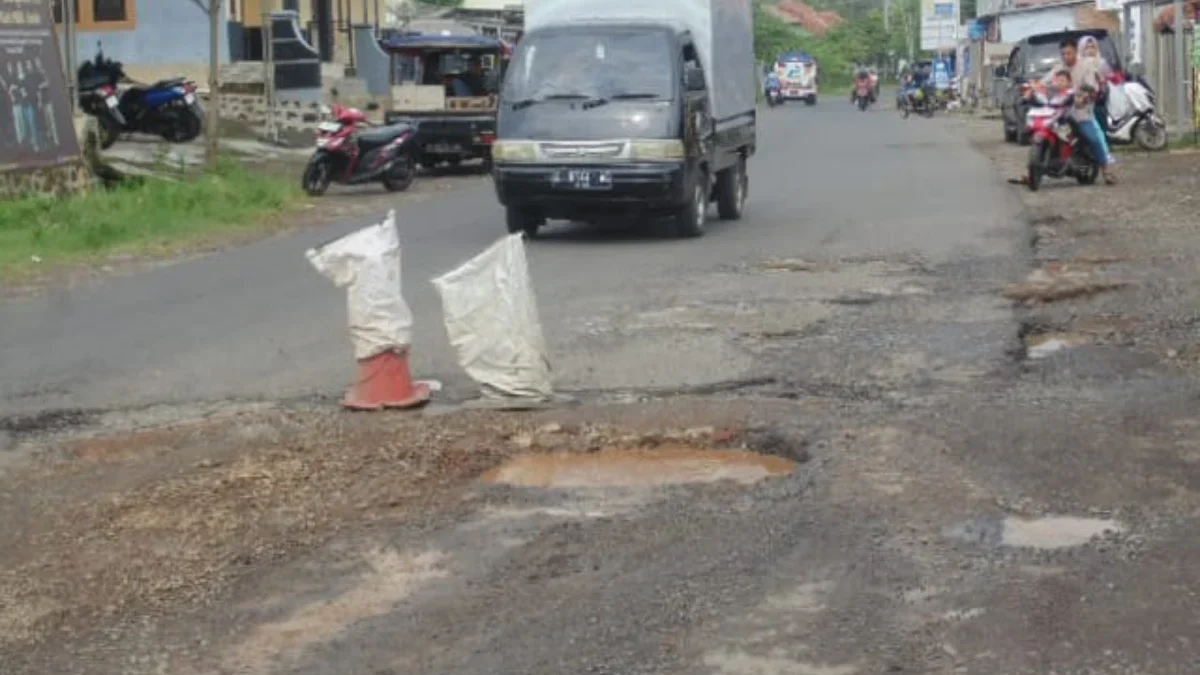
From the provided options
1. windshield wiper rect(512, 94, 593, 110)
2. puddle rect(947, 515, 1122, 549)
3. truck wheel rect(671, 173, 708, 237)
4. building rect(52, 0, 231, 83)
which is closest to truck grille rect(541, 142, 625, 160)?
windshield wiper rect(512, 94, 593, 110)

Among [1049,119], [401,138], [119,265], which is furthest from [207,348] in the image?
[401,138]

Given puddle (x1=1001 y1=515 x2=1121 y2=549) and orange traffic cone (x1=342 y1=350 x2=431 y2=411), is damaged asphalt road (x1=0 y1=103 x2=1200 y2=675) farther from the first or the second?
orange traffic cone (x1=342 y1=350 x2=431 y2=411)

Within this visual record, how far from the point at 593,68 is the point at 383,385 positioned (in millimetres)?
9088

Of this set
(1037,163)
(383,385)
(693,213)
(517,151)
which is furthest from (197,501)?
(1037,163)

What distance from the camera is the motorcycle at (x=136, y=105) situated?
2741 centimetres

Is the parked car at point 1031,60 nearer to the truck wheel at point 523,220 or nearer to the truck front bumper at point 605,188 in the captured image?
the truck wheel at point 523,220

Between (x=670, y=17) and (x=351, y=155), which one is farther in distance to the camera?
(x=351, y=155)

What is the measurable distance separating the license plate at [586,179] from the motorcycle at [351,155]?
7.93m

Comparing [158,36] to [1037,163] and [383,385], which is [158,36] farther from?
[383,385]

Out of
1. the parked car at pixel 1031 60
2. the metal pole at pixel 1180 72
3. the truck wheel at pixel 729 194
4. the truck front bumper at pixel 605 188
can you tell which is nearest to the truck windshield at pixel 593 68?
the truck front bumper at pixel 605 188

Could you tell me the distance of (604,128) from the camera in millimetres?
17109

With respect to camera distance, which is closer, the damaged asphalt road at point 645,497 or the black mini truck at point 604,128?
the damaged asphalt road at point 645,497

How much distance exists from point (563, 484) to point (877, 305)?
522 centimetres

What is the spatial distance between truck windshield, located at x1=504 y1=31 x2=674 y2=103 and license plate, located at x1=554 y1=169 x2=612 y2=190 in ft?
2.57
